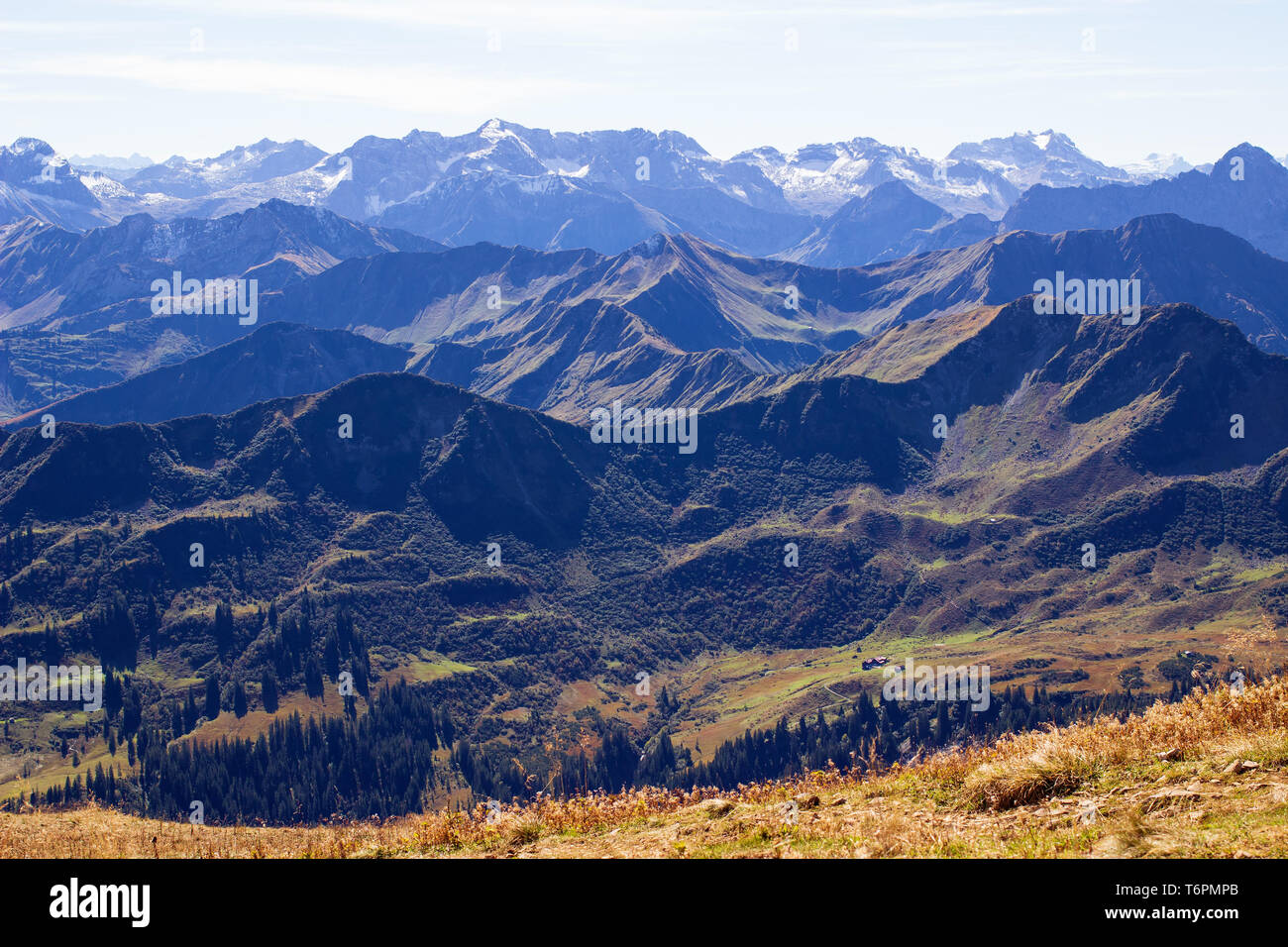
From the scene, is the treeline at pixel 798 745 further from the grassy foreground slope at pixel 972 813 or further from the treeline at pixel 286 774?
the grassy foreground slope at pixel 972 813

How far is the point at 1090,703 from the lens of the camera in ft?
569

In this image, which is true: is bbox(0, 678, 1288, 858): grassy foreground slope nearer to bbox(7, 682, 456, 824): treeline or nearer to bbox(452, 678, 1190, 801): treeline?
bbox(7, 682, 456, 824): treeline

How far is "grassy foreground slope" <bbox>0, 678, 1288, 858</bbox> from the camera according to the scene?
18.8 metres

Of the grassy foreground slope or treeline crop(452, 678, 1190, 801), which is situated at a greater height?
the grassy foreground slope

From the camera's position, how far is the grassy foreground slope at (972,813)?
61.5 ft

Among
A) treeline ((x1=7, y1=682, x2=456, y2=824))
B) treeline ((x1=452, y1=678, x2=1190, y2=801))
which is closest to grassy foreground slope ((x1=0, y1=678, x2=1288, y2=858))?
treeline ((x1=7, y1=682, x2=456, y2=824))

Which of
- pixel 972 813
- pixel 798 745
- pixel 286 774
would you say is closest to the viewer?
pixel 972 813

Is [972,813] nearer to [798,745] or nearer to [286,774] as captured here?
[798,745]

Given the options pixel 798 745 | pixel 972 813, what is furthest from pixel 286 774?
pixel 972 813

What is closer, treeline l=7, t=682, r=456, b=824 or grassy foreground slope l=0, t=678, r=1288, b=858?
grassy foreground slope l=0, t=678, r=1288, b=858

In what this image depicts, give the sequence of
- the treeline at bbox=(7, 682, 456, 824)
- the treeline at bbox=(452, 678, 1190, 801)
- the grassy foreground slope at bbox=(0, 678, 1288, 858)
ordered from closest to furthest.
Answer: the grassy foreground slope at bbox=(0, 678, 1288, 858), the treeline at bbox=(7, 682, 456, 824), the treeline at bbox=(452, 678, 1190, 801)

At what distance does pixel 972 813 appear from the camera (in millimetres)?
22406

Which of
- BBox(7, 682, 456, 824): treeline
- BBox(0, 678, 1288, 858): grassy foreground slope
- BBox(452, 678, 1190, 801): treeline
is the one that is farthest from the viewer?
BBox(452, 678, 1190, 801): treeline

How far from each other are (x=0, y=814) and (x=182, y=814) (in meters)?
131
